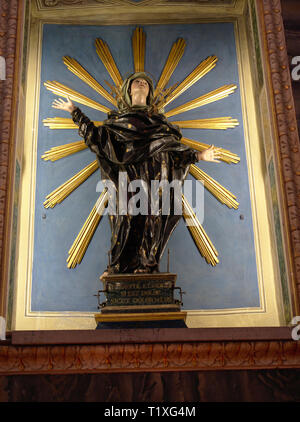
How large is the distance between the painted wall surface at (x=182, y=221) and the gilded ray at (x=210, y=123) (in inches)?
1.8

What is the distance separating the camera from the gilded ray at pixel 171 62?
5.00 metres

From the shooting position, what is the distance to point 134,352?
3.14 m

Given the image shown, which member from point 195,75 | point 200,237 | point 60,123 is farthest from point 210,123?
point 60,123

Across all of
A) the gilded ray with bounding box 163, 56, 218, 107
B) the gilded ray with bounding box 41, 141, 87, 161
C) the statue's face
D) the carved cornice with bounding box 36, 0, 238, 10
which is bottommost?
the gilded ray with bounding box 41, 141, 87, 161

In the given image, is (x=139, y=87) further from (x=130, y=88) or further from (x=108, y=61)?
(x=108, y=61)

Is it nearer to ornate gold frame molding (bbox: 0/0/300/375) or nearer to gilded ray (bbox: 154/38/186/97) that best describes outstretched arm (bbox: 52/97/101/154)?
gilded ray (bbox: 154/38/186/97)

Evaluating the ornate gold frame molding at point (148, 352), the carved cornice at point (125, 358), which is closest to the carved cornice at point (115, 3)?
the ornate gold frame molding at point (148, 352)

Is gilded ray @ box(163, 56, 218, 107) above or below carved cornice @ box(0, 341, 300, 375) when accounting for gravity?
above

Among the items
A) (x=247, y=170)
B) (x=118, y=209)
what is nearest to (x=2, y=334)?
(x=118, y=209)

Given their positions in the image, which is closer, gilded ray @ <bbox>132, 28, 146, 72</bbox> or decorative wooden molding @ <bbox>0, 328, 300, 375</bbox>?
decorative wooden molding @ <bbox>0, 328, 300, 375</bbox>

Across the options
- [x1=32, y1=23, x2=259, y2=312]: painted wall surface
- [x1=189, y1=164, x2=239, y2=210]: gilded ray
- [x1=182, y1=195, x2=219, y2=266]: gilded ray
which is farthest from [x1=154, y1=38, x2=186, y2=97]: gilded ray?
[x1=182, y1=195, x2=219, y2=266]: gilded ray

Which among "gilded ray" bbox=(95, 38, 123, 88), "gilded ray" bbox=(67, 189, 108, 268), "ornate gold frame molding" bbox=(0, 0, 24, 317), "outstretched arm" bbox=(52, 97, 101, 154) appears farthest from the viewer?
"gilded ray" bbox=(95, 38, 123, 88)

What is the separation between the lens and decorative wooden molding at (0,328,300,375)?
3131 mm

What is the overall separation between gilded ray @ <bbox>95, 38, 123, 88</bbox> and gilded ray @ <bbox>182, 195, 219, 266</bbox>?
1.15 m
